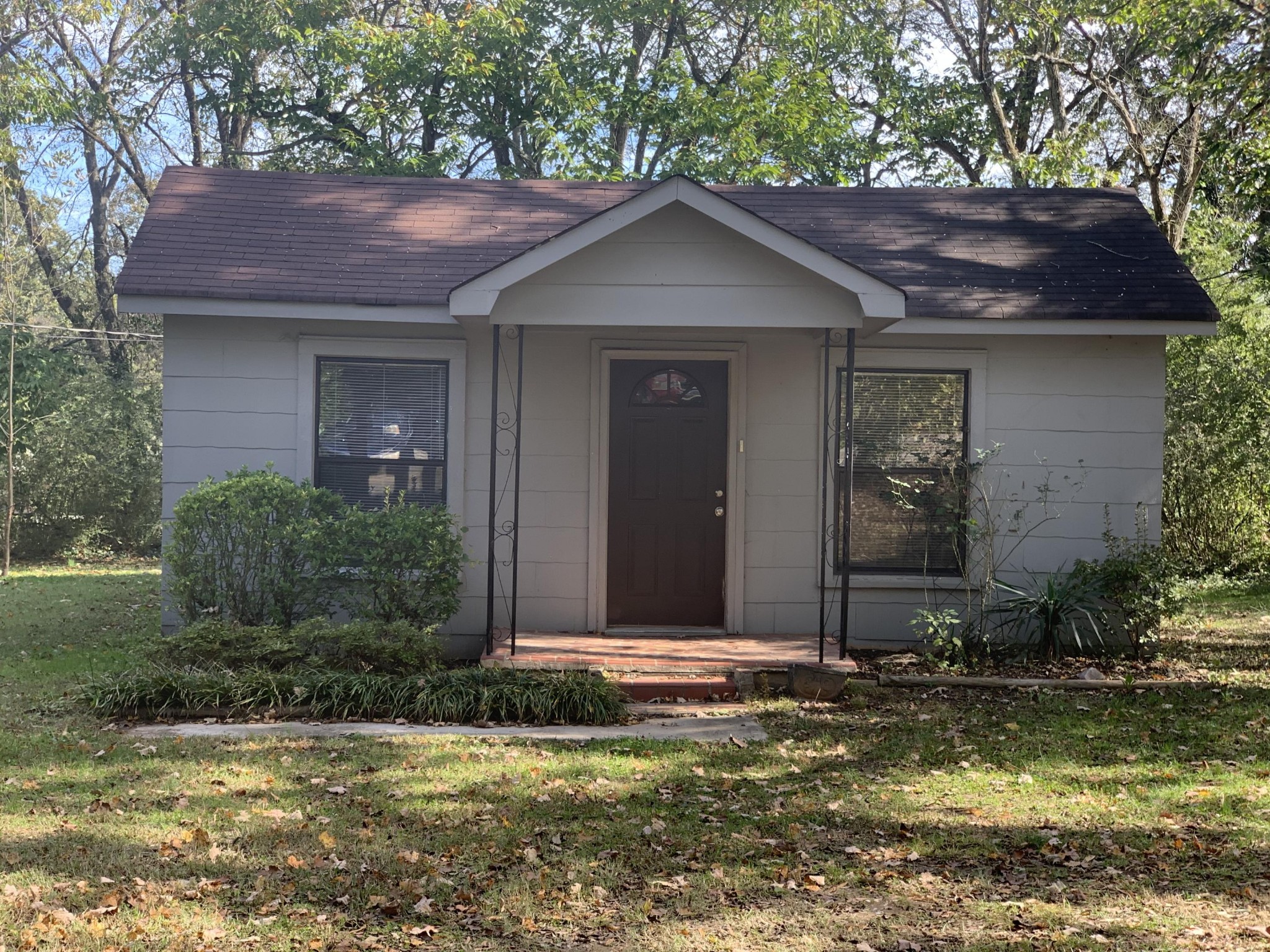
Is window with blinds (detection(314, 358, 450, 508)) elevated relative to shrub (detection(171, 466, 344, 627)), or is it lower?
elevated

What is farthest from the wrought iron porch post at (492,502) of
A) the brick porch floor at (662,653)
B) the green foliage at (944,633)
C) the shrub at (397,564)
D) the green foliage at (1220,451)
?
the green foliage at (1220,451)

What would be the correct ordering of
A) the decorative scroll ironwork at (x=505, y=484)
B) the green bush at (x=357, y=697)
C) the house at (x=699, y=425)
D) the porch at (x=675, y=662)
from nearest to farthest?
the green bush at (x=357, y=697), the porch at (x=675, y=662), the house at (x=699, y=425), the decorative scroll ironwork at (x=505, y=484)

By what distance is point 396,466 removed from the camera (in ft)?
31.0

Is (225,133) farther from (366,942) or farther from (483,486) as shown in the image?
(366,942)

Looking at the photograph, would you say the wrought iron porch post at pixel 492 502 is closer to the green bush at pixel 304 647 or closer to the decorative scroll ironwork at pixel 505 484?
the green bush at pixel 304 647

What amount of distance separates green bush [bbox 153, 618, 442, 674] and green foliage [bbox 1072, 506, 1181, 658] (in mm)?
5384

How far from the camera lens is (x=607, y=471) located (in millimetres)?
9602

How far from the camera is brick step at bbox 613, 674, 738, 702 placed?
7.95 m

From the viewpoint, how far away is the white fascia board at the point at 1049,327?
915 cm

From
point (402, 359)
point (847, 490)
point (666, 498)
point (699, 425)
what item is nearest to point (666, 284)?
point (699, 425)

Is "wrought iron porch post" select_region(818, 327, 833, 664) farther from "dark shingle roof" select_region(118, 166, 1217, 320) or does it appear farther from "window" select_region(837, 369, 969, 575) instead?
"dark shingle roof" select_region(118, 166, 1217, 320)

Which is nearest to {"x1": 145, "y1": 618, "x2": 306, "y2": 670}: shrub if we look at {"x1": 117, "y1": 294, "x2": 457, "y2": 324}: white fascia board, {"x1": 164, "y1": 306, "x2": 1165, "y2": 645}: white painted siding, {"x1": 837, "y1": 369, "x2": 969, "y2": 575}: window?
{"x1": 164, "y1": 306, "x2": 1165, "y2": 645}: white painted siding

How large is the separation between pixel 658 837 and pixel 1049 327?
19.9 feet

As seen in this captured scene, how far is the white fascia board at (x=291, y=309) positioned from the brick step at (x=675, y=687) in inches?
125
